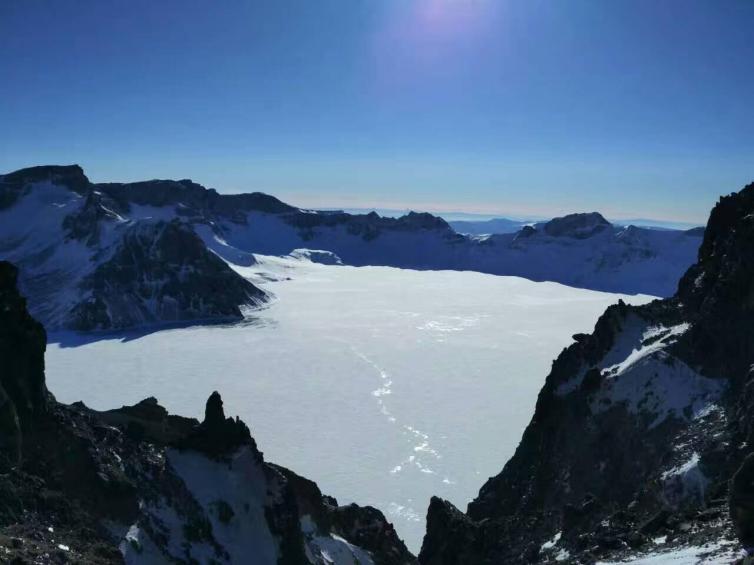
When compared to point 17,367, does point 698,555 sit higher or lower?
lower

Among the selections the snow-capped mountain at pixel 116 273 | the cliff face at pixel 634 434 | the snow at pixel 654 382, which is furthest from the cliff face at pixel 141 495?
the snow-capped mountain at pixel 116 273

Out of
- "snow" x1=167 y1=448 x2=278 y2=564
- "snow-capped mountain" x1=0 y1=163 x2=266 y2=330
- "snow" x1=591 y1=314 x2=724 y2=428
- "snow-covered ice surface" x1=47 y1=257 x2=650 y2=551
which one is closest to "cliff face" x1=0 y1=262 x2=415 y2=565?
"snow" x1=167 y1=448 x2=278 y2=564

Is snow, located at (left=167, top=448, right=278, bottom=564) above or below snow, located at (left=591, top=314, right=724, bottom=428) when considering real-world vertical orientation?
below

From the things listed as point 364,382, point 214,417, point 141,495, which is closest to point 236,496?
point 214,417

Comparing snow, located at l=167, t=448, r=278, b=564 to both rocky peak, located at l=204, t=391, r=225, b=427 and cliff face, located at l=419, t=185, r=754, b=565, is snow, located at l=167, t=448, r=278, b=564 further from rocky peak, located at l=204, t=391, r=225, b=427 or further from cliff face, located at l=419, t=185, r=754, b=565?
cliff face, located at l=419, t=185, r=754, b=565

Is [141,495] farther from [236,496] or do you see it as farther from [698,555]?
[698,555]

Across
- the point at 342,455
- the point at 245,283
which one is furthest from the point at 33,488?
the point at 245,283
